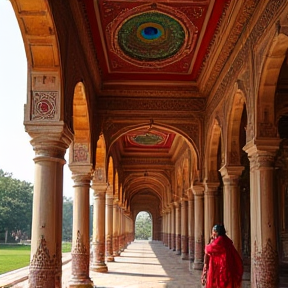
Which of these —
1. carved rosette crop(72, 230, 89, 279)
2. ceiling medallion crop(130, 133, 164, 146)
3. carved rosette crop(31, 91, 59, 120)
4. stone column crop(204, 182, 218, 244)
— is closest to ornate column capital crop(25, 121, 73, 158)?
carved rosette crop(31, 91, 59, 120)

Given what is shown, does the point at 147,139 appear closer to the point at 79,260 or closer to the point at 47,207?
the point at 79,260

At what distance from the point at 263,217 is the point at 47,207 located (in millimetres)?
3907

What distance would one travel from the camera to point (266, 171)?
31.0ft

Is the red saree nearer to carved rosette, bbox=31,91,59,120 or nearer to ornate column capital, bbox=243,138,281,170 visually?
ornate column capital, bbox=243,138,281,170

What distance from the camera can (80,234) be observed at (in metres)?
13.2

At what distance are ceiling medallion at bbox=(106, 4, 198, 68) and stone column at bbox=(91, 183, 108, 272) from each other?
595 centimetres

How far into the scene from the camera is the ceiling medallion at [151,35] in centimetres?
1071

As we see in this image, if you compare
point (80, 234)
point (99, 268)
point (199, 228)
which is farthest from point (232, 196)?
point (99, 268)

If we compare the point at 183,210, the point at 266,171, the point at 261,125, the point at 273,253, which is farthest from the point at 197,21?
the point at 183,210

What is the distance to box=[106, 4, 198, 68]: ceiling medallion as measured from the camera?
10.7 metres

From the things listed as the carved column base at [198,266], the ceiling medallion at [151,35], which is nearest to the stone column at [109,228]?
the carved column base at [198,266]

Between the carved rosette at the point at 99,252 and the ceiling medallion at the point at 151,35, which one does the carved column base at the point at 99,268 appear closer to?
the carved rosette at the point at 99,252

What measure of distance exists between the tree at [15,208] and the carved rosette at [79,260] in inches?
1686

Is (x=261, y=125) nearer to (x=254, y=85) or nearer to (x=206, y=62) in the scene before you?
(x=254, y=85)
